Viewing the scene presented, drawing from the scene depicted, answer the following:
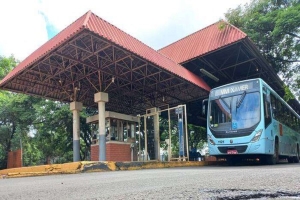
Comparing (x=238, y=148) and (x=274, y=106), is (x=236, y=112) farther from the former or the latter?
(x=274, y=106)

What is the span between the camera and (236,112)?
34.4ft

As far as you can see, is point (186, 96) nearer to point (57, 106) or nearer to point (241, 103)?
point (241, 103)

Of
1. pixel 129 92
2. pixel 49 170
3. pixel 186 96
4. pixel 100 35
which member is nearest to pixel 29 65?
pixel 100 35

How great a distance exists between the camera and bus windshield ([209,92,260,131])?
398 inches

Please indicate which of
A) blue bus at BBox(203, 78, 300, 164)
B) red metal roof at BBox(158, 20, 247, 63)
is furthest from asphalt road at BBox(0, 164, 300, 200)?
red metal roof at BBox(158, 20, 247, 63)

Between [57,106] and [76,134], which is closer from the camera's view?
[76,134]

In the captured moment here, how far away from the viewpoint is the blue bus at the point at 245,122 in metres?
9.86

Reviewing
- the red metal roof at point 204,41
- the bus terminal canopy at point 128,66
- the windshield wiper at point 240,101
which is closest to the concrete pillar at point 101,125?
the bus terminal canopy at point 128,66

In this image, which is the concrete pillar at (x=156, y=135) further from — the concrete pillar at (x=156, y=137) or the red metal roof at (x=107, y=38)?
the red metal roof at (x=107, y=38)

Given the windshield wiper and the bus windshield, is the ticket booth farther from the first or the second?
the windshield wiper

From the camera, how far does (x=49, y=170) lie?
27.6 feet

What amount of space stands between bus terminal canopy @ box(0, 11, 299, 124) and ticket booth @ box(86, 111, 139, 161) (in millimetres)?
1660

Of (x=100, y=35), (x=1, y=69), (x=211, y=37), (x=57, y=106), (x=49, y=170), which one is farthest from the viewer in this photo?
(x=1, y=69)

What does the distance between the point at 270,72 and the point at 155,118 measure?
7752 millimetres
